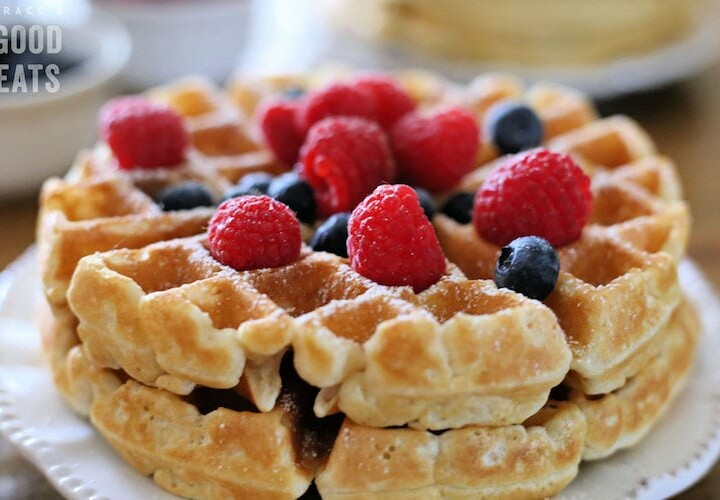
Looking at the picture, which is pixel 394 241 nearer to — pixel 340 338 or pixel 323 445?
pixel 340 338

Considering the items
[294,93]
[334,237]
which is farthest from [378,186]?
[294,93]

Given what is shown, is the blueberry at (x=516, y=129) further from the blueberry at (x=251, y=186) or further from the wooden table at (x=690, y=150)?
the wooden table at (x=690, y=150)

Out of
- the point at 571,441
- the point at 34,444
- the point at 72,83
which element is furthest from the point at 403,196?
the point at 72,83

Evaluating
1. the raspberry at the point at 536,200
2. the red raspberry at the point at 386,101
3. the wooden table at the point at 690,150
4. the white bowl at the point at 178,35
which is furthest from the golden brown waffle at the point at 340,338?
the white bowl at the point at 178,35

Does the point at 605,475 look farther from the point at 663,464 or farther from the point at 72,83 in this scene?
the point at 72,83

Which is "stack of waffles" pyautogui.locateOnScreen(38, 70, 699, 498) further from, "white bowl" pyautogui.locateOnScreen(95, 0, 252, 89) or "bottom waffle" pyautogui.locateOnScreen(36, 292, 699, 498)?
"white bowl" pyautogui.locateOnScreen(95, 0, 252, 89)
